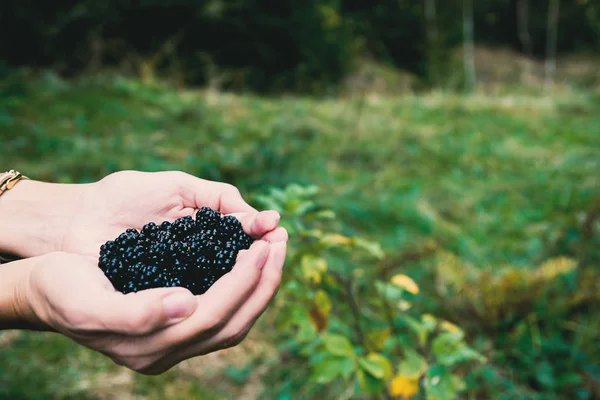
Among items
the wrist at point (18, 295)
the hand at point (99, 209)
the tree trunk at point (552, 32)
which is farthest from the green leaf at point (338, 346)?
the tree trunk at point (552, 32)

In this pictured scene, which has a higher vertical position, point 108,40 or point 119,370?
point 108,40

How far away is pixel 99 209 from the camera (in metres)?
1.74

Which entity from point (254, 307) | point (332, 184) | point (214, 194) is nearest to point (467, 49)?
point (332, 184)

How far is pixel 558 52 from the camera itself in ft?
64.3

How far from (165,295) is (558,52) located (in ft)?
72.2

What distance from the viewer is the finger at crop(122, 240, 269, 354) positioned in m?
1.17

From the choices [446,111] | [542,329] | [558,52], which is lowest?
[558,52]

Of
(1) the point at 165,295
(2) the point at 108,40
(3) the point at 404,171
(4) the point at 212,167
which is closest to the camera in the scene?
(1) the point at 165,295

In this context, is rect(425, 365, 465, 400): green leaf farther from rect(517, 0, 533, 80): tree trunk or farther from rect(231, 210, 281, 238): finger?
rect(517, 0, 533, 80): tree trunk

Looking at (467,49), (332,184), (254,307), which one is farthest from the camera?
(467,49)

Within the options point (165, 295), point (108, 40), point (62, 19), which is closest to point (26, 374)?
point (165, 295)

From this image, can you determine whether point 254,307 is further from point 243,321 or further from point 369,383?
point 369,383

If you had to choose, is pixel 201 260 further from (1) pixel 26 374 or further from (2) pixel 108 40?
(2) pixel 108 40

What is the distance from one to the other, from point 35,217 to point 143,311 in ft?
2.90
